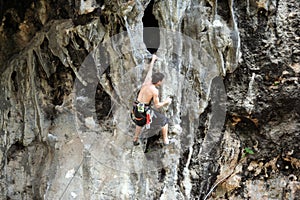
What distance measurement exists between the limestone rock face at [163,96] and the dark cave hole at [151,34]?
0.02 metres

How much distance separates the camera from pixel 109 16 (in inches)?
218

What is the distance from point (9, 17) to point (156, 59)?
274cm

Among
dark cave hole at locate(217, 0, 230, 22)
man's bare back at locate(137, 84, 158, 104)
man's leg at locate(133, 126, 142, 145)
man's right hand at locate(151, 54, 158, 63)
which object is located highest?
dark cave hole at locate(217, 0, 230, 22)

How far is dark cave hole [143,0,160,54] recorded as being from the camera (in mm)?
5590

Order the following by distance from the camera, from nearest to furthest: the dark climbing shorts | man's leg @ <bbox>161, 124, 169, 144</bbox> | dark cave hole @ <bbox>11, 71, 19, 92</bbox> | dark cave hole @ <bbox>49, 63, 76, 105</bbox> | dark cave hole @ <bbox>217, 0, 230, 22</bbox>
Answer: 1. the dark climbing shorts
2. man's leg @ <bbox>161, 124, 169, 144</bbox>
3. dark cave hole @ <bbox>217, 0, 230, 22</bbox>
4. dark cave hole @ <bbox>49, 63, 76, 105</bbox>
5. dark cave hole @ <bbox>11, 71, 19, 92</bbox>

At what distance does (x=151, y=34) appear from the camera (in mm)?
5609

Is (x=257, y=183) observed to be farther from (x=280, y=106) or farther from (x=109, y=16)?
(x=109, y=16)

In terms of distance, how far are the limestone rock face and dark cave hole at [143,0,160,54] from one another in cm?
2

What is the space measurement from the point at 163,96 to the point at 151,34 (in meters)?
0.93

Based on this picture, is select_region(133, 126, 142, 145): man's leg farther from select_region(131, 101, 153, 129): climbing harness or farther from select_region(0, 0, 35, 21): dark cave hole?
select_region(0, 0, 35, 21): dark cave hole

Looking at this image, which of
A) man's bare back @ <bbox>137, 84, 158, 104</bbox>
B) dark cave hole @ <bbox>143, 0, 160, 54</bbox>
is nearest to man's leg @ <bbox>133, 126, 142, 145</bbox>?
man's bare back @ <bbox>137, 84, 158, 104</bbox>

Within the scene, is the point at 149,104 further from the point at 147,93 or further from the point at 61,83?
the point at 61,83

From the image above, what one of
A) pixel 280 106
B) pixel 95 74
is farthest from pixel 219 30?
pixel 95 74

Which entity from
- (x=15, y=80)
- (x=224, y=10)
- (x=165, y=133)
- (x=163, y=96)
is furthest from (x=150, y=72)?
(x=15, y=80)
